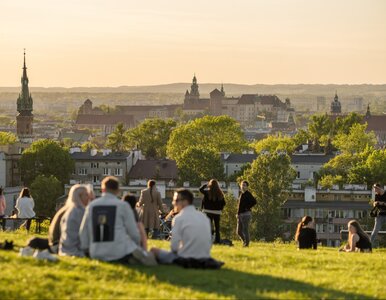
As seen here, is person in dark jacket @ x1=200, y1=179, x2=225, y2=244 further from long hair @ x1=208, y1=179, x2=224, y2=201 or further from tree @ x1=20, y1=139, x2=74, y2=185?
tree @ x1=20, y1=139, x2=74, y2=185

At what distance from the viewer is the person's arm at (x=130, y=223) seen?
18131 mm

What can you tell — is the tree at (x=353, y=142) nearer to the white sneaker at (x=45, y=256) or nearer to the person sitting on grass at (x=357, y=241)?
the person sitting on grass at (x=357, y=241)

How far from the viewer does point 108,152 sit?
4742 inches

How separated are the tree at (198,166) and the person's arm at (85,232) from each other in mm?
82420

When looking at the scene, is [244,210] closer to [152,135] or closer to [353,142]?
[353,142]

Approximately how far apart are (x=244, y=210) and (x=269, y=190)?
47734 millimetres

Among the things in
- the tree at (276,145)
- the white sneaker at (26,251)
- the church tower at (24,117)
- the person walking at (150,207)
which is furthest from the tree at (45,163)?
the white sneaker at (26,251)

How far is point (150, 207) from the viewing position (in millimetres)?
27672

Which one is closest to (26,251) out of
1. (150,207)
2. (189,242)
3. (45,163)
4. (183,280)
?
(189,242)

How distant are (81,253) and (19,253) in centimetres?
127

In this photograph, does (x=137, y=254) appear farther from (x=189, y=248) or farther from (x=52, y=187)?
(x=52, y=187)

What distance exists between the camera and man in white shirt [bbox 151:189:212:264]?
60.4ft

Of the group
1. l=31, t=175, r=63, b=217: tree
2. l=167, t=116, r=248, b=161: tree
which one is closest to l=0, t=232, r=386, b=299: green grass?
l=31, t=175, r=63, b=217: tree

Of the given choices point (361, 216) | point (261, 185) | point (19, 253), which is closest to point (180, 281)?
point (19, 253)
